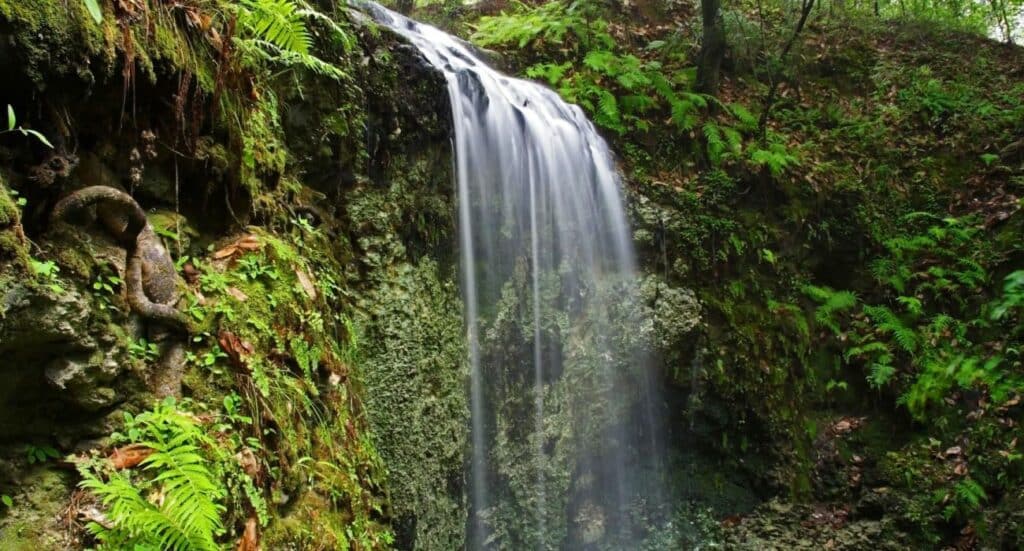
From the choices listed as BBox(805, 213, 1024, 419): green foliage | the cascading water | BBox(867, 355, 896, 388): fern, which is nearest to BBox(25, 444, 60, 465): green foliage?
the cascading water

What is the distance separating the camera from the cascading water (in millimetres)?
5297

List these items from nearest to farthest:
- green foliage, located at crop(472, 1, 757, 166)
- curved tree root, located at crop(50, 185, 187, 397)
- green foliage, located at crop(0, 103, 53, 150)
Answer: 1. green foliage, located at crop(0, 103, 53, 150)
2. curved tree root, located at crop(50, 185, 187, 397)
3. green foliage, located at crop(472, 1, 757, 166)

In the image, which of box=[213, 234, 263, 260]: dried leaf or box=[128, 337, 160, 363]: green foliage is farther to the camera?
box=[213, 234, 263, 260]: dried leaf

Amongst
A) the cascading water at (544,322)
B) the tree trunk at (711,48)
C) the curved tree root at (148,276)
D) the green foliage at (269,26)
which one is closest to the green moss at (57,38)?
the curved tree root at (148,276)

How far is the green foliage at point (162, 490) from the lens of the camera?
5.52 ft

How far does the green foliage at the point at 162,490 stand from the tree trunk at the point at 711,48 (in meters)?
7.57

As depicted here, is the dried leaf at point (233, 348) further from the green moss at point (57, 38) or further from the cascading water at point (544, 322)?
the cascading water at point (544, 322)

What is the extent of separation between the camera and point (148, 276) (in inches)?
88.4

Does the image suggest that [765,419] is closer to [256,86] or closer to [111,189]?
[256,86]

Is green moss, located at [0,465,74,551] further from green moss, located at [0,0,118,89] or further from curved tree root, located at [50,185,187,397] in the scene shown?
green moss, located at [0,0,118,89]

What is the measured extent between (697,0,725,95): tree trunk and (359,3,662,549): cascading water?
215 cm

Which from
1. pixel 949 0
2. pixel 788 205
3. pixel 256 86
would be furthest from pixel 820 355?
pixel 949 0

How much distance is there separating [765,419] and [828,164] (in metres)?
3.48

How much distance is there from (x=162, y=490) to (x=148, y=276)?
33.3 inches
